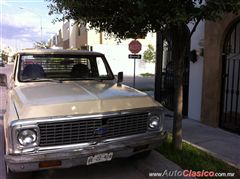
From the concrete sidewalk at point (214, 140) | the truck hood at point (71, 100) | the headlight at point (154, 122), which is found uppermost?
the truck hood at point (71, 100)

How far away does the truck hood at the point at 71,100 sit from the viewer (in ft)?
13.1

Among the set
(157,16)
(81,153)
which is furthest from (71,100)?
(157,16)

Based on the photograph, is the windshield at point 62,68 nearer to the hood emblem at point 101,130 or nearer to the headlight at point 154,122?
the headlight at point 154,122

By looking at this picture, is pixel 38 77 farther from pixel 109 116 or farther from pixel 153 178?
pixel 153 178

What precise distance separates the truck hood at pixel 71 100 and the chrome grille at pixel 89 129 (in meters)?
0.13

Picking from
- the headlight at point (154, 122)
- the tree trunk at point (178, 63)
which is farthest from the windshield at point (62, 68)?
the headlight at point (154, 122)

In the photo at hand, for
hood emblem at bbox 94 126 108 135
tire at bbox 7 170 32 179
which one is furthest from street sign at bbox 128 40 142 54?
tire at bbox 7 170 32 179

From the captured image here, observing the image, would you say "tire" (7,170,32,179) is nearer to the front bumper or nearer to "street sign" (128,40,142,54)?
the front bumper

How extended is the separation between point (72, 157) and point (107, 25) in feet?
9.48

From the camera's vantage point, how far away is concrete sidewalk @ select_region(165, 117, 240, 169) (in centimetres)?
580

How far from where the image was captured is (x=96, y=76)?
6.26 meters

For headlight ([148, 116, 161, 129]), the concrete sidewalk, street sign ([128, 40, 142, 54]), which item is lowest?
the concrete sidewalk

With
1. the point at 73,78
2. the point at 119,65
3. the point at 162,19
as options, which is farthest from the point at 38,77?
the point at 119,65

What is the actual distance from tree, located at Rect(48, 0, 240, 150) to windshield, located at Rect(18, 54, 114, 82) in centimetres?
70
